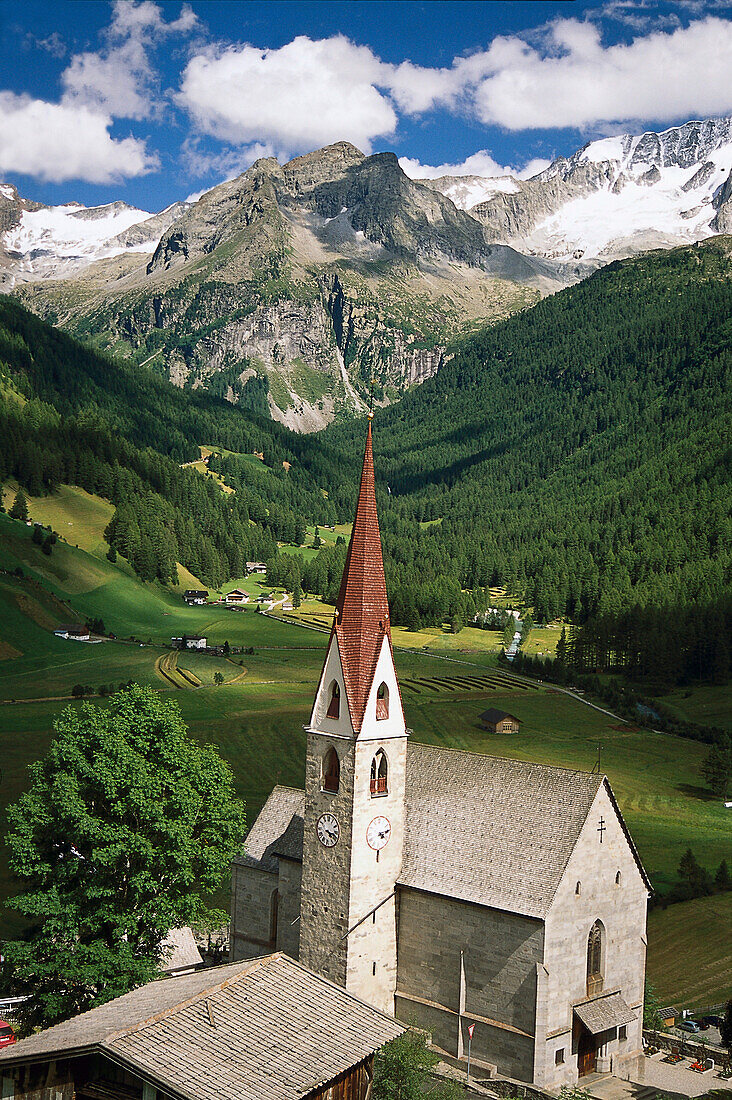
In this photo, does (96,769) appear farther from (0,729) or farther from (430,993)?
(0,729)

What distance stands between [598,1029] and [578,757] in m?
98.4

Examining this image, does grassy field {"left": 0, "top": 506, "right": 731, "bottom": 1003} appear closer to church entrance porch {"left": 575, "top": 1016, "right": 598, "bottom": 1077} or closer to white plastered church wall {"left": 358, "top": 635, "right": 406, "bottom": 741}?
church entrance porch {"left": 575, "top": 1016, "right": 598, "bottom": 1077}

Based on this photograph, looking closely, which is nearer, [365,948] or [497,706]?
[365,948]

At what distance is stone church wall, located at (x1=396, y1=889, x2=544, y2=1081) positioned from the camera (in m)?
44.3

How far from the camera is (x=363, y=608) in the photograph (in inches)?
1960

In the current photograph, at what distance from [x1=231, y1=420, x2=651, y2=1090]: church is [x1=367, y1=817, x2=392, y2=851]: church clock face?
0.08 m

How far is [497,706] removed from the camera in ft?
559

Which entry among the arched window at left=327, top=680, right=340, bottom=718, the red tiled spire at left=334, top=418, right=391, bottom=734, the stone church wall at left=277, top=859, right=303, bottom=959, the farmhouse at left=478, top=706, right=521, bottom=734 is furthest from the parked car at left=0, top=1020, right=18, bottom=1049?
the farmhouse at left=478, top=706, right=521, bottom=734

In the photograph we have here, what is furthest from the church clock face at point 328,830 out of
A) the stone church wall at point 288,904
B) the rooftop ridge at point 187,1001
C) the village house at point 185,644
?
the village house at point 185,644

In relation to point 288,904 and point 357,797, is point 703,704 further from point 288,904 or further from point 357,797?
point 357,797

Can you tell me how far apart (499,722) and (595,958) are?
352ft

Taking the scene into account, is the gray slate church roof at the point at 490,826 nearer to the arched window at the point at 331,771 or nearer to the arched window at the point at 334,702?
the arched window at the point at 331,771

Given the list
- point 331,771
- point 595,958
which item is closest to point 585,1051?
point 595,958

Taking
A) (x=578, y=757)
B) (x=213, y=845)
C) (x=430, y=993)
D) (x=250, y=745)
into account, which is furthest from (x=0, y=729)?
(x=430, y=993)
